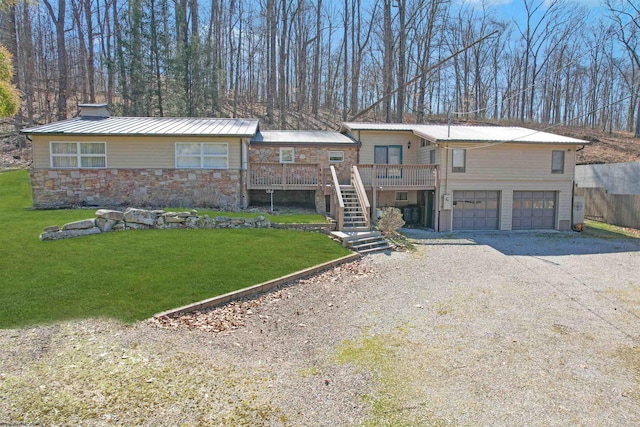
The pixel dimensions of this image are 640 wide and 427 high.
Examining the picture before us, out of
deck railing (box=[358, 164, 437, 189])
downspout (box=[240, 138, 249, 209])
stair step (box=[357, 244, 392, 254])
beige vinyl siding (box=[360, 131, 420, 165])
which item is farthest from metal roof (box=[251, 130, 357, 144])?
stair step (box=[357, 244, 392, 254])

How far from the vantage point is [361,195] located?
15.4m

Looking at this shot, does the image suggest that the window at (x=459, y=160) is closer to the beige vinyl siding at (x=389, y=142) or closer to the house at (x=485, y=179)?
the house at (x=485, y=179)

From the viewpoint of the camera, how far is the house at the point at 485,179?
57.4ft

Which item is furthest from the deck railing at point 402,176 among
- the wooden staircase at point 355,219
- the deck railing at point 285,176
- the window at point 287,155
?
the window at point 287,155

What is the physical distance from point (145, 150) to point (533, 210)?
1780 cm

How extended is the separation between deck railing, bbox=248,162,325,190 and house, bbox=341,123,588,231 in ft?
8.37

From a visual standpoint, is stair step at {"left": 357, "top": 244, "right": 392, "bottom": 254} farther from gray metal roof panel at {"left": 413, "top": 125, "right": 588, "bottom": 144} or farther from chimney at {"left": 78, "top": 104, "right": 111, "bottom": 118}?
chimney at {"left": 78, "top": 104, "right": 111, "bottom": 118}

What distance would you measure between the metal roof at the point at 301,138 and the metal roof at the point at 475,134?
91cm

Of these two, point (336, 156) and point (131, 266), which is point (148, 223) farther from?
point (336, 156)

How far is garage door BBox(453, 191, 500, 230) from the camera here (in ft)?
59.3

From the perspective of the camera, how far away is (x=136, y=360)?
5.20m

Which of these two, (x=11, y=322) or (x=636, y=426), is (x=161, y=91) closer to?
(x=11, y=322)

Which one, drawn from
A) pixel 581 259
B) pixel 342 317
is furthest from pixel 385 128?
pixel 342 317

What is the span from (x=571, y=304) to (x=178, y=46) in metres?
29.2
